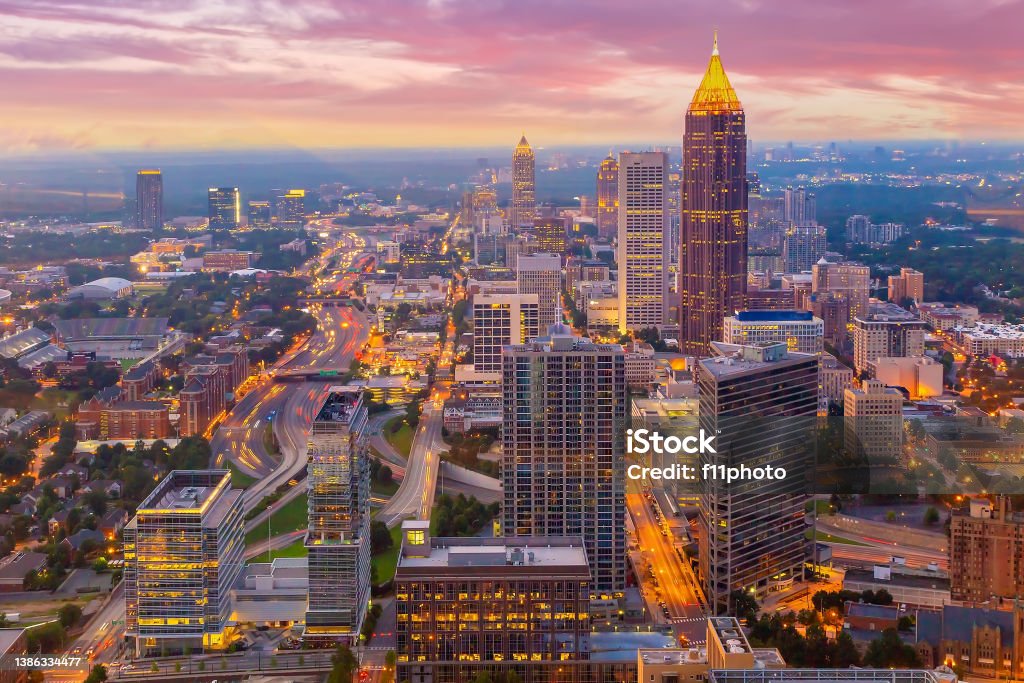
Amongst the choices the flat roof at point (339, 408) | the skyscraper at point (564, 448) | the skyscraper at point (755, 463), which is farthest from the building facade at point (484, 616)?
the skyscraper at point (755, 463)

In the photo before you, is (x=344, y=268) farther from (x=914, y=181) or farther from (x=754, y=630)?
(x=754, y=630)

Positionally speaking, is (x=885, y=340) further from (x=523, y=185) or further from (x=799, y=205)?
(x=523, y=185)

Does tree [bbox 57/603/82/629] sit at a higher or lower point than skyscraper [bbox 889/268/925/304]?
lower

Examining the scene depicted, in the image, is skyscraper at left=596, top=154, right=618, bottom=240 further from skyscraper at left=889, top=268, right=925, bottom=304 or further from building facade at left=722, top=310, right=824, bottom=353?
building facade at left=722, top=310, right=824, bottom=353

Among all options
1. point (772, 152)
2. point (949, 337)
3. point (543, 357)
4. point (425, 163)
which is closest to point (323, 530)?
point (543, 357)

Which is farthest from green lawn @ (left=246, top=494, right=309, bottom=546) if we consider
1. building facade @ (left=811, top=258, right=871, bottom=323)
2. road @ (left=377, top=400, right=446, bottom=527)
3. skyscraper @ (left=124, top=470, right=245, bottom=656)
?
building facade @ (left=811, top=258, right=871, bottom=323)
